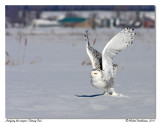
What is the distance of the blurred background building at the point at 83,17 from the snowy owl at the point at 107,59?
696 inches

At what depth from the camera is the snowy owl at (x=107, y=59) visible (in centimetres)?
481

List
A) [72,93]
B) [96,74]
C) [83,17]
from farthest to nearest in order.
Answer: [83,17] < [72,93] < [96,74]

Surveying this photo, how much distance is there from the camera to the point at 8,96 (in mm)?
5297

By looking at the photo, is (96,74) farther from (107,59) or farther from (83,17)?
(83,17)

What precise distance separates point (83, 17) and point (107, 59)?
29.3 metres

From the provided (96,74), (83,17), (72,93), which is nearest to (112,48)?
(96,74)

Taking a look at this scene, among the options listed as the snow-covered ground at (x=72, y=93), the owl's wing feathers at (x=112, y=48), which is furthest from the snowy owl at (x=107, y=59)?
the snow-covered ground at (x=72, y=93)

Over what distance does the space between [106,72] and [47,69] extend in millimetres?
3558

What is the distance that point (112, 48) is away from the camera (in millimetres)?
4828

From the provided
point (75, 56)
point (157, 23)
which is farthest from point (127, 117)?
point (75, 56)

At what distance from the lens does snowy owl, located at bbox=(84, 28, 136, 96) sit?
481 cm

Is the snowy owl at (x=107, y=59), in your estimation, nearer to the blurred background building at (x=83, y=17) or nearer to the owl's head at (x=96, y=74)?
the owl's head at (x=96, y=74)

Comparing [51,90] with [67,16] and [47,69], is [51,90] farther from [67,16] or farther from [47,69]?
[67,16]

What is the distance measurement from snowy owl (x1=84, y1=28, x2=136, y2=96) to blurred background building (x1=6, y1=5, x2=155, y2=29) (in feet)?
58.0
